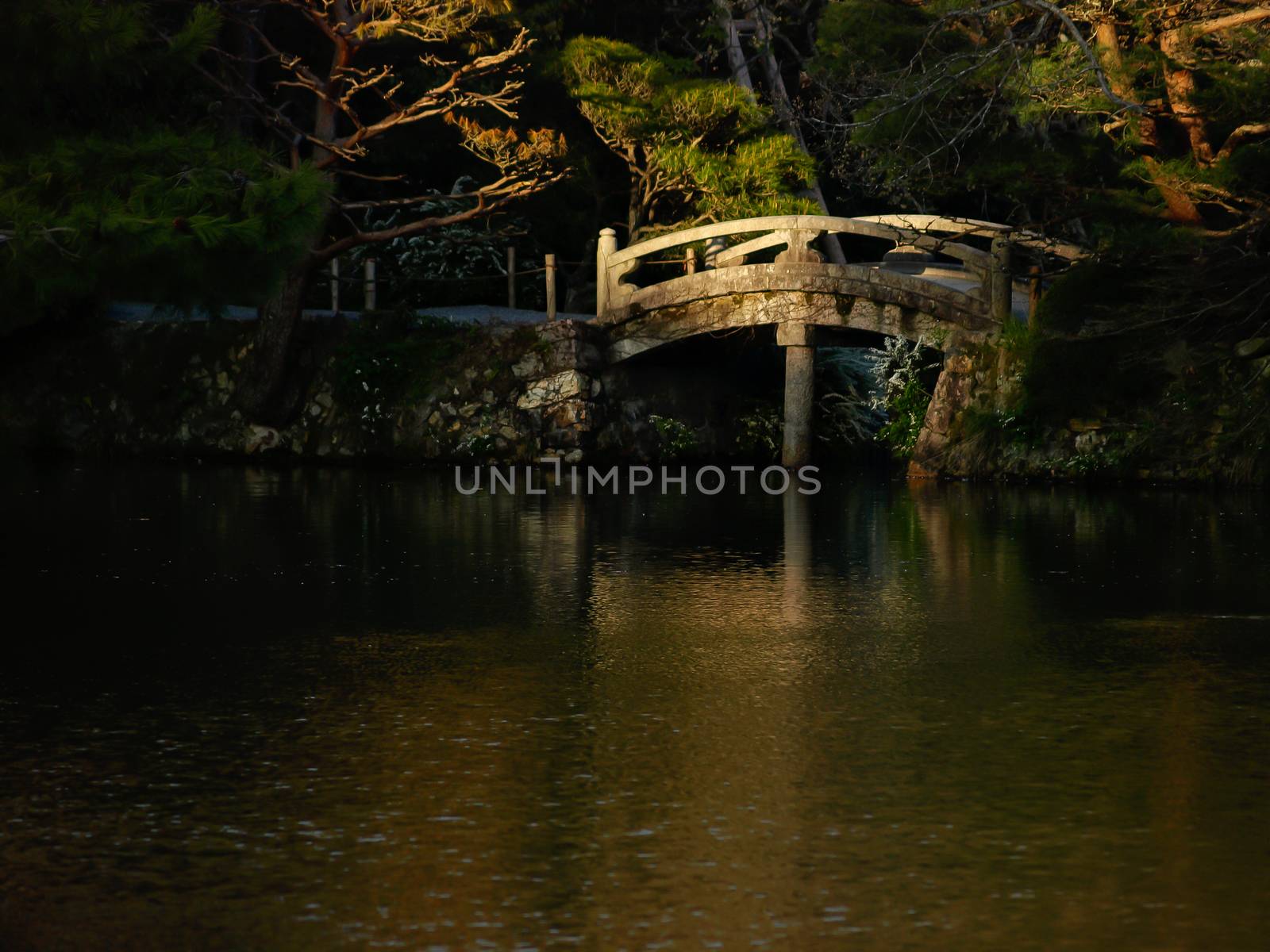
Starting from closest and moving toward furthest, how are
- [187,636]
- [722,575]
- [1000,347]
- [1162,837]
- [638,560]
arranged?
[1162,837] < [187,636] < [722,575] < [638,560] < [1000,347]

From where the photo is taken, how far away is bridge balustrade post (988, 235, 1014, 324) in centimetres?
2352

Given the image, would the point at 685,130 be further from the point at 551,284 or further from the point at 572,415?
the point at 572,415

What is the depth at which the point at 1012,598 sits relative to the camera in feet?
38.8

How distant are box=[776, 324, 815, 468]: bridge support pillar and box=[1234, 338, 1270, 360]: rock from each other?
6166mm

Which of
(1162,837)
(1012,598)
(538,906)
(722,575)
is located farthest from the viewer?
(722,575)

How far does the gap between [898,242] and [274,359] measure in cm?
926

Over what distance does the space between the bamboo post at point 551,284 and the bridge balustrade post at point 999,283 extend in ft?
21.3

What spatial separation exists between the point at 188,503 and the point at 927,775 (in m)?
13.5

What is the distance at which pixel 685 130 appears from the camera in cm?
2844

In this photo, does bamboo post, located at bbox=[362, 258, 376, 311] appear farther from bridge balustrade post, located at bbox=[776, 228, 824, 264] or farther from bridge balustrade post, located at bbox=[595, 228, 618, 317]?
bridge balustrade post, located at bbox=[776, 228, 824, 264]

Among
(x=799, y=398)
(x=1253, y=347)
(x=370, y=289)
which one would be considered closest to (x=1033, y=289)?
(x=1253, y=347)

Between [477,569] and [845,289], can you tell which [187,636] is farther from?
[845,289]

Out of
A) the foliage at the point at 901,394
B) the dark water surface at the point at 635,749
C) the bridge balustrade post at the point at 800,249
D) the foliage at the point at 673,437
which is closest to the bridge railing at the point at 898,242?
the bridge balustrade post at the point at 800,249

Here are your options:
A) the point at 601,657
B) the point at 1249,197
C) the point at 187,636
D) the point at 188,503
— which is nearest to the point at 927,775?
the point at 601,657
